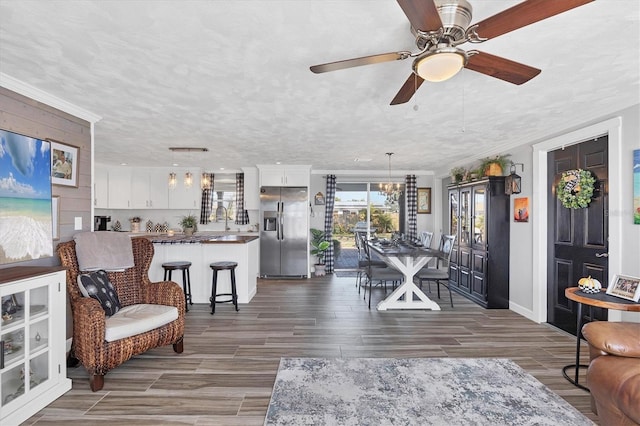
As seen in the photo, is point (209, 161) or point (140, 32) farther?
point (209, 161)

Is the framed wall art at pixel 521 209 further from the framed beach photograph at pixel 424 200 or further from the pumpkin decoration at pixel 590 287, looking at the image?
the framed beach photograph at pixel 424 200

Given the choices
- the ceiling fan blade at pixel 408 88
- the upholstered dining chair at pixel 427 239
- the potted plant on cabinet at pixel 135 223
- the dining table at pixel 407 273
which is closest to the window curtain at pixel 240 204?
the potted plant on cabinet at pixel 135 223

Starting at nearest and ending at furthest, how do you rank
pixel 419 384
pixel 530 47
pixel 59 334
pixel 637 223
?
pixel 530 47
pixel 59 334
pixel 419 384
pixel 637 223

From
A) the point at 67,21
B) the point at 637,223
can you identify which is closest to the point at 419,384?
the point at 637,223

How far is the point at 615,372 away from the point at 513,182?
304 centimetres

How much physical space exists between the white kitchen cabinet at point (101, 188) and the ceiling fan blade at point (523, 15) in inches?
293

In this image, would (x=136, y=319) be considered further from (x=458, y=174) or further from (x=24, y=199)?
(x=458, y=174)

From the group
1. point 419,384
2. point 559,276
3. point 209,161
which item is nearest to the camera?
point 419,384

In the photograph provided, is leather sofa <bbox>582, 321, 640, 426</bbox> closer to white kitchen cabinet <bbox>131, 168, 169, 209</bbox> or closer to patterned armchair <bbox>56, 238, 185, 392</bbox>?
patterned armchair <bbox>56, 238, 185, 392</bbox>

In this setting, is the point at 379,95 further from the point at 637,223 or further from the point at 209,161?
Answer: the point at 209,161

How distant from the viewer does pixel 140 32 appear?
1.85 m

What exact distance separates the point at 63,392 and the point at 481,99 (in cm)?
413

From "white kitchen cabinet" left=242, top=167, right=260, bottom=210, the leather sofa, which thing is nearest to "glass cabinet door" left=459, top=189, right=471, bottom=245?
the leather sofa

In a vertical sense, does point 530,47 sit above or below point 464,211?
above
